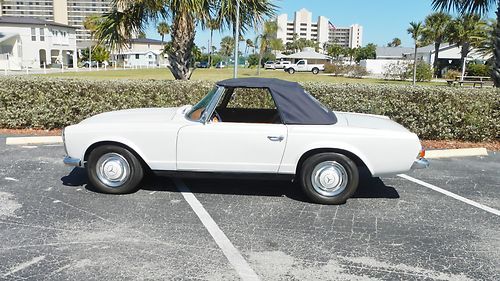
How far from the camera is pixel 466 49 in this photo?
48250 millimetres

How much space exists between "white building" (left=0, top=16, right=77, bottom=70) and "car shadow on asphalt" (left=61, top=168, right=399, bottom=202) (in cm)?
4677

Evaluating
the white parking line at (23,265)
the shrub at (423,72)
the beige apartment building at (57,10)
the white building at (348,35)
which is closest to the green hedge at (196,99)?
the white parking line at (23,265)

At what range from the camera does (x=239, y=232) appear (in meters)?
3.75

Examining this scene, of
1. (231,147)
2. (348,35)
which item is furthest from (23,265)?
(348,35)

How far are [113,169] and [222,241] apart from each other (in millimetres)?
1799

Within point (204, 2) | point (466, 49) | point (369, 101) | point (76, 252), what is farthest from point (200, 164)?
point (466, 49)

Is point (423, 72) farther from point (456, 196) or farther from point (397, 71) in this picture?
point (456, 196)

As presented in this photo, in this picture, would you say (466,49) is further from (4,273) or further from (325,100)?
(4,273)

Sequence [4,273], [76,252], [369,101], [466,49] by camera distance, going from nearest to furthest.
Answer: [4,273] < [76,252] < [369,101] < [466,49]

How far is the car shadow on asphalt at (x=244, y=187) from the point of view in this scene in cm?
489

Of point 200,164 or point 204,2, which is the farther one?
point 204,2

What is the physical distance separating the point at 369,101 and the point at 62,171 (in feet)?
19.4

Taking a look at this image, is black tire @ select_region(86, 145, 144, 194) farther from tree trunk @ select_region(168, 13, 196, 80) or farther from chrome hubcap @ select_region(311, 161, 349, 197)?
tree trunk @ select_region(168, 13, 196, 80)

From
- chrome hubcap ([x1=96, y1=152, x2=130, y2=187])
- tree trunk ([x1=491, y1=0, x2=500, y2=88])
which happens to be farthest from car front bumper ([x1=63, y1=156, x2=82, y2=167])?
tree trunk ([x1=491, y1=0, x2=500, y2=88])
